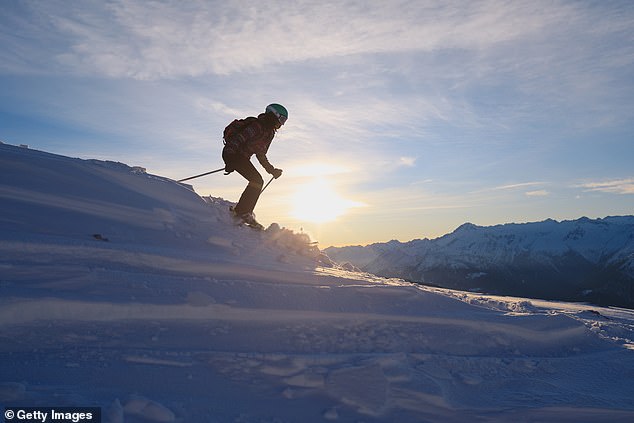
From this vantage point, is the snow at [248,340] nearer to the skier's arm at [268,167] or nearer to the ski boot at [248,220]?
the ski boot at [248,220]

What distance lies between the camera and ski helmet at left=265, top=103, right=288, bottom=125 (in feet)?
29.6

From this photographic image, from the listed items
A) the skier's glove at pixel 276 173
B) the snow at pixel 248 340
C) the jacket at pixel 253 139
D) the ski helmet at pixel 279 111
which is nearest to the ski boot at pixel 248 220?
the skier's glove at pixel 276 173

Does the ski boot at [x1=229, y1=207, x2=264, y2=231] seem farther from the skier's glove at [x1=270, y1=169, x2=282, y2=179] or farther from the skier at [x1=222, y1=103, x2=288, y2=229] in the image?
the skier's glove at [x1=270, y1=169, x2=282, y2=179]

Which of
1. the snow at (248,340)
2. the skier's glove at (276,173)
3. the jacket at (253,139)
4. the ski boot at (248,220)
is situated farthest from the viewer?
the skier's glove at (276,173)

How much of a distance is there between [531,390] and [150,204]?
6.44 metres

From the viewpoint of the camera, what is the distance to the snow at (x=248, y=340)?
3115 mm

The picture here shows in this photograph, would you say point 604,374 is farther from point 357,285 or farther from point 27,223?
point 27,223

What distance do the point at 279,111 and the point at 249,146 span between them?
97 cm

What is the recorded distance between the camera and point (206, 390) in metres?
3.18

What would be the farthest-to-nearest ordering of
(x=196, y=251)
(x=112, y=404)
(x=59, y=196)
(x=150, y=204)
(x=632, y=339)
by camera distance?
(x=150, y=204), (x=59, y=196), (x=196, y=251), (x=632, y=339), (x=112, y=404)

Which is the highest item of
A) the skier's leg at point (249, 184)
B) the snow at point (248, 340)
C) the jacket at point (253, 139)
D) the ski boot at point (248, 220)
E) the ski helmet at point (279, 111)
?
the ski helmet at point (279, 111)

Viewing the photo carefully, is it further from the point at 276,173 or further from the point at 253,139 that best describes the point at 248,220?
the point at 253,139

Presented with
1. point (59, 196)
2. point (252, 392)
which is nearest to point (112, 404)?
point (252, 392)

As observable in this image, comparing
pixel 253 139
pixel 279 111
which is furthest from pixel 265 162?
pixel 279 111
